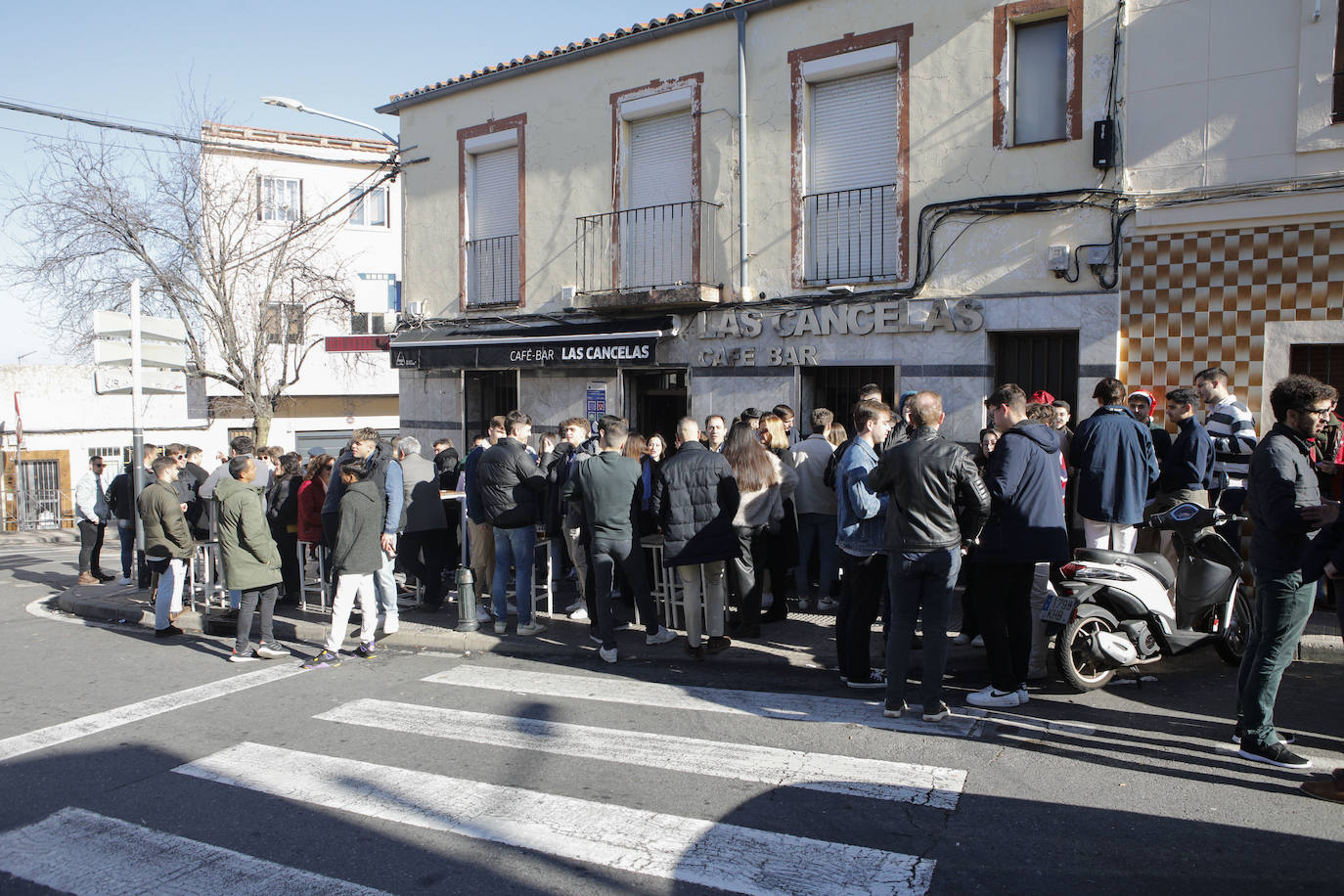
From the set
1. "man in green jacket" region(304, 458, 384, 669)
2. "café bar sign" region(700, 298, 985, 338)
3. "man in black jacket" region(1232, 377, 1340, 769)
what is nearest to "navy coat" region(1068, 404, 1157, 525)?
"man in black jacket" region(1232, 377, 1340, 769)

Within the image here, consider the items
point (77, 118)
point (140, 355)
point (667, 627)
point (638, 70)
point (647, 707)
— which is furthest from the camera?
point (77, 118)

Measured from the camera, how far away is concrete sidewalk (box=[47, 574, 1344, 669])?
283 inches

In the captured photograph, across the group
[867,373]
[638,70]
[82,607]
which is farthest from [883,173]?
[82,607]

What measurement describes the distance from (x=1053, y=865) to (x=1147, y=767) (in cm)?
134

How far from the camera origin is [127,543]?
12.6 meters

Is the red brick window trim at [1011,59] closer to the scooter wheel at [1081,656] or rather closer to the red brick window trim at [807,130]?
the red brick window trim at [807,130]

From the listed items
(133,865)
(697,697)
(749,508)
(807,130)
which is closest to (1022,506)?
(749,508)

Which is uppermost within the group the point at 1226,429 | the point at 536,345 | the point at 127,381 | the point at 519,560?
the point at 536,345

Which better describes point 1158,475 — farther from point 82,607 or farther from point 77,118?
point 77,118

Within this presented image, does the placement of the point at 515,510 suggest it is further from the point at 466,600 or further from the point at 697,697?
the point at 697,697

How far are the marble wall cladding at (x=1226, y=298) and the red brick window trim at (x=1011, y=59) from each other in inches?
58.6

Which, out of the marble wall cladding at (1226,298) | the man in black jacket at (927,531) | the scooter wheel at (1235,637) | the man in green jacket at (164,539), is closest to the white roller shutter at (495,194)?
the man in green jacket at (164,539)

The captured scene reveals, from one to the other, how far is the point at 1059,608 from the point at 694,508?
2591 millimetres

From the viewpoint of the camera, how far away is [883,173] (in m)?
11.1
